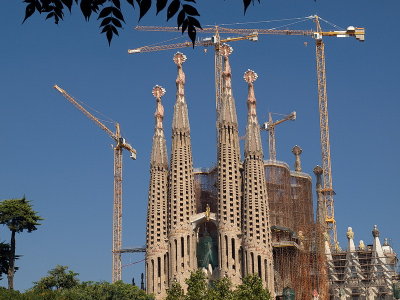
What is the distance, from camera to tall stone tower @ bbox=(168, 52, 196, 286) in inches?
3425

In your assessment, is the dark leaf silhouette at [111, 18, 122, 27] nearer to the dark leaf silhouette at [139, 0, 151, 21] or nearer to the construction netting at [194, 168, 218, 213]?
the dark leaf silhouette at [139, 0, 151, 21]

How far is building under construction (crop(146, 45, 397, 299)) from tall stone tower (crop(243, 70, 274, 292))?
0.10m

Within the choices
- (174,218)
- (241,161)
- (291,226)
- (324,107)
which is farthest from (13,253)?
(324,107)

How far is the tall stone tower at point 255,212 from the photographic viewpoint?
85.4 meters

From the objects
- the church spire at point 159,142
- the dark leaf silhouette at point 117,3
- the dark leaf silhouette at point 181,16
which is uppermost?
the church spire at point 159,142

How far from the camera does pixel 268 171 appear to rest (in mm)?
97125

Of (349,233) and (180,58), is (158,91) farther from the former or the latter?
A: (349,233)

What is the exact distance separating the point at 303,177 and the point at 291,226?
7.18m

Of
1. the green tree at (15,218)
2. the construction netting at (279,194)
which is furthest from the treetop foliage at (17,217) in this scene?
the construction netting at (279,194)

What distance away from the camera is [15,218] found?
72.8m

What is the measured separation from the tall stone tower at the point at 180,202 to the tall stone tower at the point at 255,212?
565 centimetres

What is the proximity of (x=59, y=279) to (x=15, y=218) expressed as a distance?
6727mm

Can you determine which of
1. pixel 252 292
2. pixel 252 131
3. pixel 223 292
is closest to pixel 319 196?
pixel 252 131

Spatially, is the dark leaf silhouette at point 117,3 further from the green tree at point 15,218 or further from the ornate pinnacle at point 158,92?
the ornate pinnacle at point 158,92
